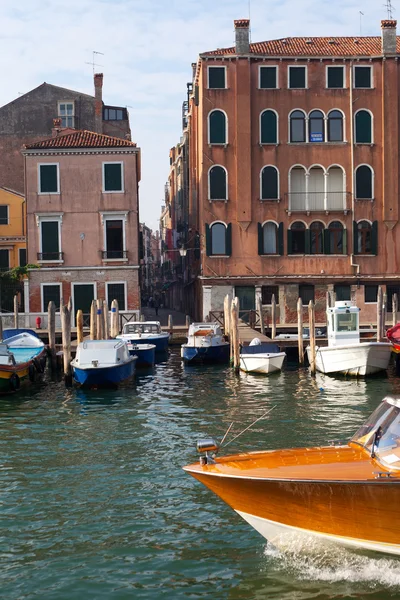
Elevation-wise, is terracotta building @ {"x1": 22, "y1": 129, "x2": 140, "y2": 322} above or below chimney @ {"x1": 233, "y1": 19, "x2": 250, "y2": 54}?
below

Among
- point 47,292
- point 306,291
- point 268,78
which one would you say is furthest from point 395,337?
point 47,292

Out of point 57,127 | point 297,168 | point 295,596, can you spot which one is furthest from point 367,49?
point 295,596

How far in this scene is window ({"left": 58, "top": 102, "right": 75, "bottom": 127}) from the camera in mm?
48031

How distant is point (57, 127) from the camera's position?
45.4m

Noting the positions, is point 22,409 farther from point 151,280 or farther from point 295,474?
point 151,280

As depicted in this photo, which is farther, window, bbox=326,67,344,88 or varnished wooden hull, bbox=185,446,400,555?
window, bbox=326,67,344,88

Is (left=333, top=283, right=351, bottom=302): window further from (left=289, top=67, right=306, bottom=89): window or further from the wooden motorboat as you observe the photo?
the wooden motorboat

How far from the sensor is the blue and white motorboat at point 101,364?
24.0 metres

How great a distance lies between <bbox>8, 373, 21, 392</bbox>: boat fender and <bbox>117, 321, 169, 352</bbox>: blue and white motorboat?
744 centimetres

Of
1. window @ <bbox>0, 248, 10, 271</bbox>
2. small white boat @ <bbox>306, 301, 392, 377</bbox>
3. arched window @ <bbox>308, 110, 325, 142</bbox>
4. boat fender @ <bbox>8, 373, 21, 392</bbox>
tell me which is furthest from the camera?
window @ <bbox>0, 248, 10, 271</bbox>

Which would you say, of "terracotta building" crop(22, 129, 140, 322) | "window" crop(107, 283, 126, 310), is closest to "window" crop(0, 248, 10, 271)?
"terracotta building" crop(22, 129, 140, 322)

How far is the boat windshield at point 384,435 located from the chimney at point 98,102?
41.5m

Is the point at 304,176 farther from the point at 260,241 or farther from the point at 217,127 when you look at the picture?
the point at 217,127

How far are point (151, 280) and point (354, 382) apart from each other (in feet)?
311
